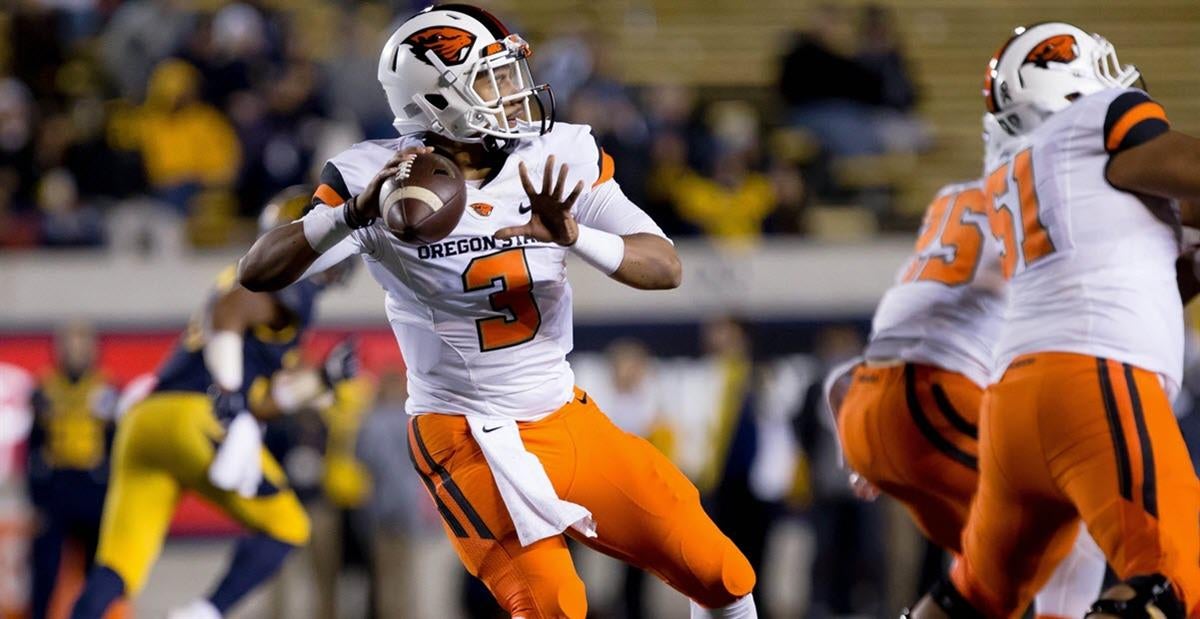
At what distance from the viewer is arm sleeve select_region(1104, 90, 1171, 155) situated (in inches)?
170

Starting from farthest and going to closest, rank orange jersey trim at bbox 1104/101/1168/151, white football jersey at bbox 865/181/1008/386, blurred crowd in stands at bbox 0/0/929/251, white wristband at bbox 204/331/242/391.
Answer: blurred crowd in stands at bbox 0/0/929/251 < white wristband at bbox 204/331/242/391 < white football jersey at bbox 865/181/1008/386 < orange jersey trim at bbox 1104/101/1168/151

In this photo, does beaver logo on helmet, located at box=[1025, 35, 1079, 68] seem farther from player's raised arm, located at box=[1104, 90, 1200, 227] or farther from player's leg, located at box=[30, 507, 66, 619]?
player's leg, located at box=[30, 507, 66, 619]

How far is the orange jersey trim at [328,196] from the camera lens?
4168mm

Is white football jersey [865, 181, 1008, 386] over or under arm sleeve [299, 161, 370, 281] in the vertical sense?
under

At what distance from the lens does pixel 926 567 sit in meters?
9.69

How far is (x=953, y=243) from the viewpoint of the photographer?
5105 mm

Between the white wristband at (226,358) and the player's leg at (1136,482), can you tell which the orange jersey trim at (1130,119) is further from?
the white wristband at (226,358)

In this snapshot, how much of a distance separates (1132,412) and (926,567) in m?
5.58

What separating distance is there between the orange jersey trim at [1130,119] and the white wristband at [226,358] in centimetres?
315

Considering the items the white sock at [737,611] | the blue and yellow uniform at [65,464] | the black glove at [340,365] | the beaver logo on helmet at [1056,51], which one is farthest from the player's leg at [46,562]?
the beaver logo on helmet at [1056,51]

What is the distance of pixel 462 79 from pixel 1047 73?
1618 millimetres

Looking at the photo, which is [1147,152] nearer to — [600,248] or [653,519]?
[600,248]

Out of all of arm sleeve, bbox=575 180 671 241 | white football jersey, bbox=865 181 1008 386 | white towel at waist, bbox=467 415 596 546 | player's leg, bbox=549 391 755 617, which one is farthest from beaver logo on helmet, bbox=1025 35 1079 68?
white towel at waist, bbox=467 415 596 546

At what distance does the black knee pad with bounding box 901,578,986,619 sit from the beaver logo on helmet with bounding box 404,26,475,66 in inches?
78.9
